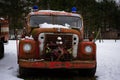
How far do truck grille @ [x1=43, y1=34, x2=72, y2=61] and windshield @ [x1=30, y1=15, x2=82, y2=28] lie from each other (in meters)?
1.29

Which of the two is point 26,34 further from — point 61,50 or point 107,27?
point 107,27

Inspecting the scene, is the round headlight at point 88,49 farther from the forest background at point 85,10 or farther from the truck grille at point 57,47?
the forest background at point 85,10

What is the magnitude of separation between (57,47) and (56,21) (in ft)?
5.56

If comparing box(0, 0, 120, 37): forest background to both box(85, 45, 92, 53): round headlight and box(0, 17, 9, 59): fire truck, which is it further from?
box(85, 45, 92, 53): round headlight

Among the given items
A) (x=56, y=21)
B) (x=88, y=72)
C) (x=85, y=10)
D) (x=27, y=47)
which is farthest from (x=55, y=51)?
(x=85, y=10)

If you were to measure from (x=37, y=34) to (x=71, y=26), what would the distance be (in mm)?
1716

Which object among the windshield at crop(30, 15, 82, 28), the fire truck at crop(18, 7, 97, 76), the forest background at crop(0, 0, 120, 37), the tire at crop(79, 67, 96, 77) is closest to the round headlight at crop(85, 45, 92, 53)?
the fire truck at crop(18, 7, 97, 76)

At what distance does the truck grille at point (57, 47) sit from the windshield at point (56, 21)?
50.6 inches

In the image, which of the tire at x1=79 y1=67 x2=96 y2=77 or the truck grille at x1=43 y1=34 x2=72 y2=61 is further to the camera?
the tire at x1=79 y1=67 x2=96 y2=77

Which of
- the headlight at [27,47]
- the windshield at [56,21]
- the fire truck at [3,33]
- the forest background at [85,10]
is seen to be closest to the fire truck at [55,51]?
A: the headlight at [27,47]

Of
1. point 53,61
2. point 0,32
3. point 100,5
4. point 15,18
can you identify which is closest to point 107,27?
point 100,5

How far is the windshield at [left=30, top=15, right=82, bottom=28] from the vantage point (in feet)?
39.5

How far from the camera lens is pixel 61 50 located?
10.6 meters

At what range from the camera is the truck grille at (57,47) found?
34.9ft
